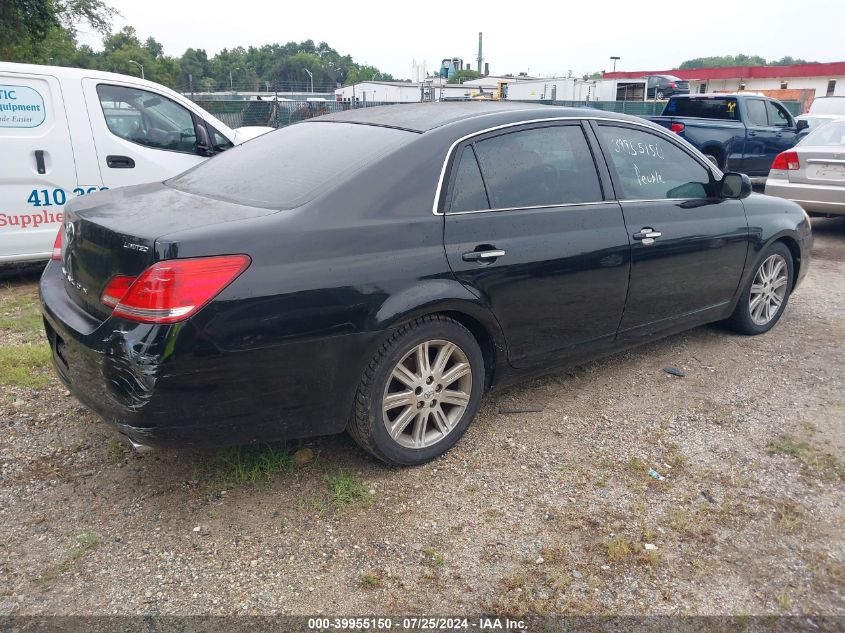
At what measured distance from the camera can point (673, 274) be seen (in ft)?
13.5

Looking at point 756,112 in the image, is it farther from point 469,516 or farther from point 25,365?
point 25,365

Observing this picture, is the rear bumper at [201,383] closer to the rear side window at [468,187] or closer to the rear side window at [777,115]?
the rear side window at [468,187]

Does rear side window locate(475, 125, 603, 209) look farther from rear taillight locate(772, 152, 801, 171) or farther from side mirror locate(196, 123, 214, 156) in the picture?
rear taillight locate(772, 152, 801, 171)

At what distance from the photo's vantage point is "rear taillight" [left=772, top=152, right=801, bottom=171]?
28.2 ft

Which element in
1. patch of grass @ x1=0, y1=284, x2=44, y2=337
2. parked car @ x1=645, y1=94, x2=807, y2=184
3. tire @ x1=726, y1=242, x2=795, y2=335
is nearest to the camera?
tire @ x1=726, y1=242, x2=795, y2=335

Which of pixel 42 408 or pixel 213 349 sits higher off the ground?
pixel 213 349

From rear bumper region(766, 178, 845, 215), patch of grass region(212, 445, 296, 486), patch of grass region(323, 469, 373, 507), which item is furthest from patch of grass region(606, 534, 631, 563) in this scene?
rear bumper region(766, 178, 845, 215)

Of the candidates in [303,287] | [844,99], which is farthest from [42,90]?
[844,99]

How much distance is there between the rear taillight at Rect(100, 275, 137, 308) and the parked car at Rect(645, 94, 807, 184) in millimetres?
11222

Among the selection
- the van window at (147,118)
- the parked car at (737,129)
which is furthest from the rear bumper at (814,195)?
the van window at (147,118)

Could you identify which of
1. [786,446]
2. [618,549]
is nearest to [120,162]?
[618,549]

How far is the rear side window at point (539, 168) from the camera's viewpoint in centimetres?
337

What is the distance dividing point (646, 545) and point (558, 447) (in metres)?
0.81

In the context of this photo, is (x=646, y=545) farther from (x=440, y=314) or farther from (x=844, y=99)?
(x=844, y=99)
